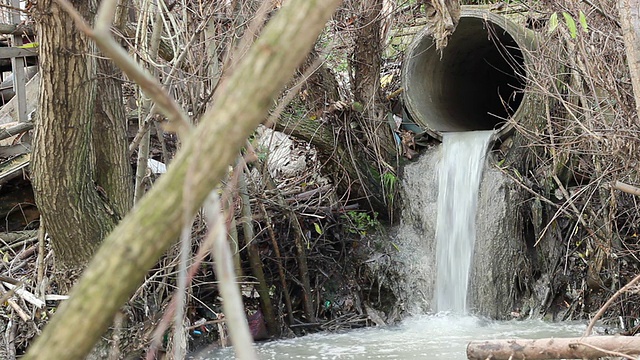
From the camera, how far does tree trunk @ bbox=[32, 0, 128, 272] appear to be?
14.6ft

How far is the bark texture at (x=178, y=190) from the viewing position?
1.16 meters

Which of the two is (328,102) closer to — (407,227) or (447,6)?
(407,227)

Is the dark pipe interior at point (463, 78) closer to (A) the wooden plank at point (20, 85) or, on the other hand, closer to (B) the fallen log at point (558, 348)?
(A) the wooden plank at point (20, 85)

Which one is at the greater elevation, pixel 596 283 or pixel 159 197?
pixel 159 197

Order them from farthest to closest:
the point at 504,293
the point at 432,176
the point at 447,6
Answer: the point at 432,176 → the point at 504,293 → the point at 447,6

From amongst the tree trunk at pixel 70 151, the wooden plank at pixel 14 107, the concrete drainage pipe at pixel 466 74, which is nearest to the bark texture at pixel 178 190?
the tree trunk at pixel 70 151

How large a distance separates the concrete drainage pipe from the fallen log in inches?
188

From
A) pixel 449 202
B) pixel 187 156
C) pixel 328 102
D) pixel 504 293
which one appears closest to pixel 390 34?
pixel 328 102

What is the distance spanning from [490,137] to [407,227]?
1.30 m

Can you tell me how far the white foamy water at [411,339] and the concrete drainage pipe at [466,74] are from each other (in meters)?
1.98

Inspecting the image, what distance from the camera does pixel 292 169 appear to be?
8.52 meters

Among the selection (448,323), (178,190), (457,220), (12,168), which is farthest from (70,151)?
(457,220)

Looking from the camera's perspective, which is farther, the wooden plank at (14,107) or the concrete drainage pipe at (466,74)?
the concrete drainage pipe at (466,74)

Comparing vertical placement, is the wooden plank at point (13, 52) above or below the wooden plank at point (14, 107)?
above
